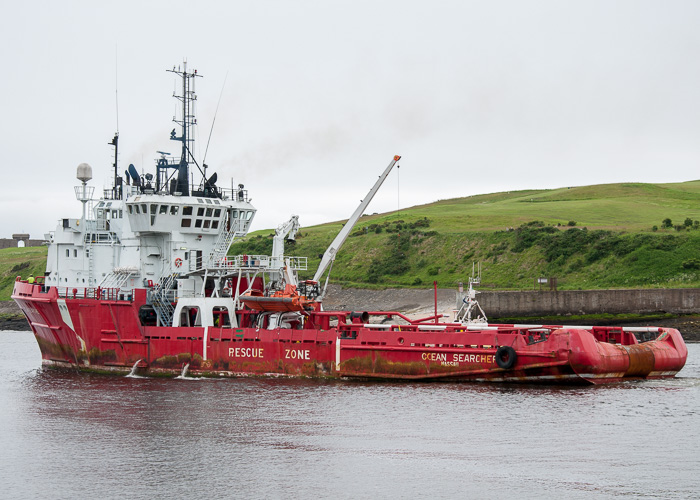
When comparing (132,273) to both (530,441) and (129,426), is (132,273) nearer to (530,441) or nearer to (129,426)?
(129,426)

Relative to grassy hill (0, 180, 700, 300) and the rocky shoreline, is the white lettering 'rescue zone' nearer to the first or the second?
the rocky shoreline

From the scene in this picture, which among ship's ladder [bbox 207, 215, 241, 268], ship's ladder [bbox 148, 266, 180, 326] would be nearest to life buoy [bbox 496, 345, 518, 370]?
ship's ladder [bbox 207, 215, 241, 268]

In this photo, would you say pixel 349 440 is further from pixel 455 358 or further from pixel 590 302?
pixel 590 302

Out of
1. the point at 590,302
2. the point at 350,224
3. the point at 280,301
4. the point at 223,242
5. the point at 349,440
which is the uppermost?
the point at 350,224

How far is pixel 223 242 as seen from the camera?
35594mm

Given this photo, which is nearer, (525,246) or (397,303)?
(397,303)

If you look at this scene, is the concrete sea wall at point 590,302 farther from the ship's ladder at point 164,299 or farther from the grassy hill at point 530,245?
the ship's ladder at point 164,299

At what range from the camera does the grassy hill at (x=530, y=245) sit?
61.7m

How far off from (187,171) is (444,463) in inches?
791

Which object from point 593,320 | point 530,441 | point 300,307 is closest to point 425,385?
point 300,307

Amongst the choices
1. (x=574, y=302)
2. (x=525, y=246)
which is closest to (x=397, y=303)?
(x=525, y=246)

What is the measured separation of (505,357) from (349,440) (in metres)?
8.16

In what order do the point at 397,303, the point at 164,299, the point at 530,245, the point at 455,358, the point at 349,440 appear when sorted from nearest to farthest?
the point at 349,440 < the point at 455,358 < the point at 164,299 < the point at 397,303 < the point at 530,245

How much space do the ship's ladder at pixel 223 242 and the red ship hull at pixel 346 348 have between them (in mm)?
3187
